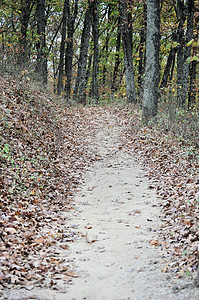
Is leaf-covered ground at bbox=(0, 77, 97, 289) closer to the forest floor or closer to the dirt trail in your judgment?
the forest floor

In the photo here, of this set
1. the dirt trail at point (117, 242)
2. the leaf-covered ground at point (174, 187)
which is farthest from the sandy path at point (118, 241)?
the leaf-covered ground at point (174, 187)

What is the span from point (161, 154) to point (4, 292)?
7.22 meters

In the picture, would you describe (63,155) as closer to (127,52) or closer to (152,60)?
(152,60)

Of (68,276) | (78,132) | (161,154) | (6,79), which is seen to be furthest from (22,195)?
(78,132)

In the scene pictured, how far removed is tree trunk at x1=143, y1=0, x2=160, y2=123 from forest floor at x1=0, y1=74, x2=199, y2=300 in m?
1.96

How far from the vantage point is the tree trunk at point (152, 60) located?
40.3 feet

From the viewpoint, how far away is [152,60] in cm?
1252

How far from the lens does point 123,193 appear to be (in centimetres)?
790

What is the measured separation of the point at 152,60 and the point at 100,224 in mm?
8784

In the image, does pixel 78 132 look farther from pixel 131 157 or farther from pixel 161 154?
pixel 161 154

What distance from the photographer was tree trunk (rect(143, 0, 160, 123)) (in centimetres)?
1229

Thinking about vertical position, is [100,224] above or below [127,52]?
below

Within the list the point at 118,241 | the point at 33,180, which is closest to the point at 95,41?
the point at 33,180

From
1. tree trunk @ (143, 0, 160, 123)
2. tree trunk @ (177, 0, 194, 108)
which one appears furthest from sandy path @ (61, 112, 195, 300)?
tree trunk @ (177, 0, 194, 108)
